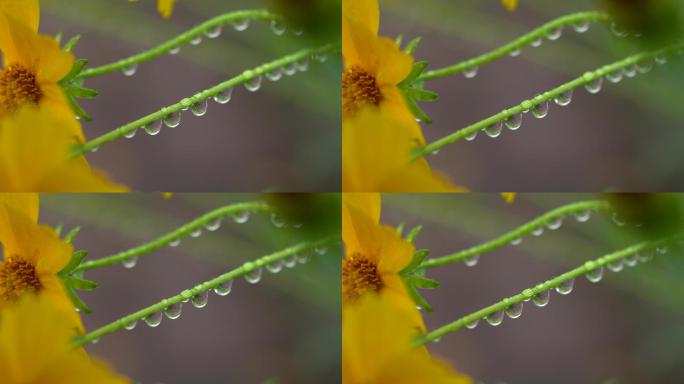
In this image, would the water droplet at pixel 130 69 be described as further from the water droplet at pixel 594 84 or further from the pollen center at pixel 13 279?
the water droplet at pixel 594 84

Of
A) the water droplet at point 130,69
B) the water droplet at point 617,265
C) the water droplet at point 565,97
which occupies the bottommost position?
the water droplet at point 617,265

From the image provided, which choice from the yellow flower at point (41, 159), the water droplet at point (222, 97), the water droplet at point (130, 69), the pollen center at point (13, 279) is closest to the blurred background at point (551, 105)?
the water droplet at point (222, 97)

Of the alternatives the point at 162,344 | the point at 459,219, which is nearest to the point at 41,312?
the point at 162,344

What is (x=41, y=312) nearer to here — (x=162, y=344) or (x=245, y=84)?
(x=162, y=344)

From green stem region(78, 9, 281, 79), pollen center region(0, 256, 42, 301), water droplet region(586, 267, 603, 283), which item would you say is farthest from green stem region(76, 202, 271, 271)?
water droplet region(586, 267, 603, 283)

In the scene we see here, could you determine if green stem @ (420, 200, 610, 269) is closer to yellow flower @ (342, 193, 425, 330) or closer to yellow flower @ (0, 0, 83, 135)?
yellow flower @ (342, 193, 425, 330)

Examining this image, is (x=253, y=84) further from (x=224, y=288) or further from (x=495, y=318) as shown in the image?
(x=495, y=318)
